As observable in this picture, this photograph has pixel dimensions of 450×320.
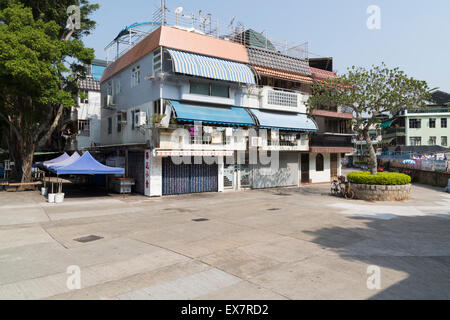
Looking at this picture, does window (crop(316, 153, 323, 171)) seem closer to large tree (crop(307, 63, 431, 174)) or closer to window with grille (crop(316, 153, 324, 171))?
window with grille (crop(316, 153, 324, 171))

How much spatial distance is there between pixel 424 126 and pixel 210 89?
50.7 meters

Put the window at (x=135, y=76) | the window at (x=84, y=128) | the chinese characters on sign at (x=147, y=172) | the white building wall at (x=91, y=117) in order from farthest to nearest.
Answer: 1. the window at (x=84, y=128)
2. the white building wall at (x=91, y=117)
3. the window at (x=135, y=76)
4. the chinese characters on sign at (x=147, y=172)

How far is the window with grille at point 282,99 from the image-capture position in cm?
2519

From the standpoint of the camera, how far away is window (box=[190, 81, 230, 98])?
21016 millimetres

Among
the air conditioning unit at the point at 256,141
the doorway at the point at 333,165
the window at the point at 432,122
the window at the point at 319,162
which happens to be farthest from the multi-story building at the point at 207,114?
the window at the point at 432,122

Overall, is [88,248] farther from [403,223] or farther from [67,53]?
[67,53]

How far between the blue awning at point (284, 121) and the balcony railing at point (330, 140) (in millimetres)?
1424

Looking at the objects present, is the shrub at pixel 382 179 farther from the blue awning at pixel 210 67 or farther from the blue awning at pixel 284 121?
the blue awning at pixel 210 67

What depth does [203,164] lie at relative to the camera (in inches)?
883

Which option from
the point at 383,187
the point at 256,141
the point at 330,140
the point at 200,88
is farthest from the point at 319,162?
the point at 200,88

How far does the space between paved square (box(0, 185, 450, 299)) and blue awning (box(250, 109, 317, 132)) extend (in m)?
9.81

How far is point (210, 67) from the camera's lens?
20.8 m

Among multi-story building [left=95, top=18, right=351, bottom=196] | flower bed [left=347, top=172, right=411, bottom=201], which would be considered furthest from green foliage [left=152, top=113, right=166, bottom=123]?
flower bed [left=347, top=172, right=411, bottom=201]
